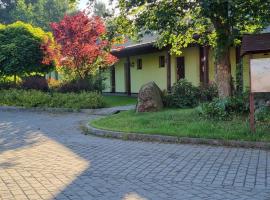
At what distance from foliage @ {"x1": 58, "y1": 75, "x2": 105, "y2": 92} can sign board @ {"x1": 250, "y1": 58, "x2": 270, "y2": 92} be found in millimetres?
11444

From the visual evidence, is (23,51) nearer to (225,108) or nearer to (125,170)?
(225,108)

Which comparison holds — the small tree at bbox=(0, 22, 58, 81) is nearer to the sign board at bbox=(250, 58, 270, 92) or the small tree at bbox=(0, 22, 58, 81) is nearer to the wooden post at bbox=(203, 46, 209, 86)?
the wooden post at bbox=(203, 46, 209, 86)

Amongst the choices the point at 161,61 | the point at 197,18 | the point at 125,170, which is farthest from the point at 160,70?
the point at 125,170

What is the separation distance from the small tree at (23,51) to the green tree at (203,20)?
27.3 ft

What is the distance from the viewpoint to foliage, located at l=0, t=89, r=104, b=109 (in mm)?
18562

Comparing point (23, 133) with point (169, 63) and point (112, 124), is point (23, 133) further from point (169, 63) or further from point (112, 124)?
point (169, 63)

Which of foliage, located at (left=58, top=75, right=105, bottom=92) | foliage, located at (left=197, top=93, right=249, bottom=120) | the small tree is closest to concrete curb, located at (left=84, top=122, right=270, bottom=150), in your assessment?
foliage, located at (left=197, top=93, right=249, bottom=120)

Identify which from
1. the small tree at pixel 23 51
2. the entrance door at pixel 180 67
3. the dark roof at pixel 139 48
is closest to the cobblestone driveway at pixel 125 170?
the small tree at pixel 23 51

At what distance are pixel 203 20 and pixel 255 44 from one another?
3.49 metres

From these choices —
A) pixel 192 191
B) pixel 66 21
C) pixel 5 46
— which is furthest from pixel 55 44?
pixel 192 191

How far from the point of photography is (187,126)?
1121 cm

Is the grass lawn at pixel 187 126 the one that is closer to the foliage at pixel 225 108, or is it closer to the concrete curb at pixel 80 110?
Result: the foliage at pixel 225 108

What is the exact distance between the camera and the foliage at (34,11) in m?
64.6

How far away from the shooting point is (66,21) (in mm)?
20016
